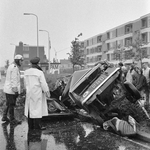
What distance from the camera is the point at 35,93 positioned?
215 inches

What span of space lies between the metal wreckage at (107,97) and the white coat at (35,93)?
2.29 feet

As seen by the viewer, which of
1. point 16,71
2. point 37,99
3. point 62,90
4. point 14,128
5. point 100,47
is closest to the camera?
point 37,99

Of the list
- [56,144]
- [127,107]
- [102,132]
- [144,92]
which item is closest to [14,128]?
[56,144]

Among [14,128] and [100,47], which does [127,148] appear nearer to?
[14,128]

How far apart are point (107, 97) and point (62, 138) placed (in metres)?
1.38

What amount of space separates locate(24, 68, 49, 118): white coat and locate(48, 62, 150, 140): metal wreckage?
0.70 meters

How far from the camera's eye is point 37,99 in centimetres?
545

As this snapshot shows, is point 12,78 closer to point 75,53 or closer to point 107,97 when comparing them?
point 107,97

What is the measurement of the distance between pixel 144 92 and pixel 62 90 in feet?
12.0

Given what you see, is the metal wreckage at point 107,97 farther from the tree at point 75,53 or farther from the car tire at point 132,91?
the tree at point 75,53

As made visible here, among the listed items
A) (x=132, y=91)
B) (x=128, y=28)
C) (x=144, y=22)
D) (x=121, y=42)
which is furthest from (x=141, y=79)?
(x=121, y=42)

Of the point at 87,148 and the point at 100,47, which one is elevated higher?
the point at 100,47

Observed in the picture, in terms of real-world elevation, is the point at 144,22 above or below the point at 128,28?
above

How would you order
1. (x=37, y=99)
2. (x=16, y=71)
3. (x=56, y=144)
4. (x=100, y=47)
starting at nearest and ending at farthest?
(x=56, y=144) → (x=37, y=99) → (x=16, y=71) → (x=100, y=47)
